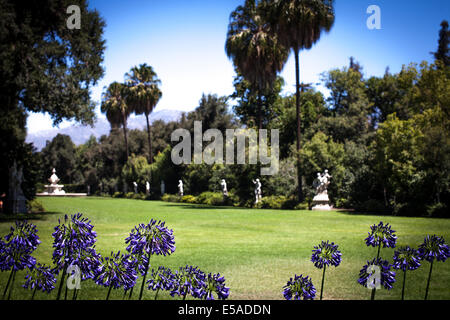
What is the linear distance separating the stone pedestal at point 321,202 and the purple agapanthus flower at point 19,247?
831 inches

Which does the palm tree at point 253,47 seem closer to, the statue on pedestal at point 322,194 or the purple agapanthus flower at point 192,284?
the statue on pedestal at point 322,194

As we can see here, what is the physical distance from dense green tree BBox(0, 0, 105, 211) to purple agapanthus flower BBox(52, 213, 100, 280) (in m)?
13.6

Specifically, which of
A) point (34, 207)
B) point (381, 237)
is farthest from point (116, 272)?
point (34, 207)

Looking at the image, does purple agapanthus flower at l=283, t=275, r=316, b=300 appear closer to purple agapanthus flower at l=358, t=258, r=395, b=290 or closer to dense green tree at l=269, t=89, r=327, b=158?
purple agapanthus flower at l=358, t=258, r=395, b=290

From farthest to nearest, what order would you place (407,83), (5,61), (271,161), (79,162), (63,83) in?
1. (79,162)
2. (407,83)
3. (271,161)
4. (63,83)
5. (5,61)

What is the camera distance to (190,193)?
36156mm

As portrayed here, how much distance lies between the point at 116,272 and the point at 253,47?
26.6m

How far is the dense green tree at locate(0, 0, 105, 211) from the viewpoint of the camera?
14.8 m

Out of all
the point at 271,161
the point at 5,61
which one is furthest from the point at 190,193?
the point at 5,61

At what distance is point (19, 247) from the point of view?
300 centimetres

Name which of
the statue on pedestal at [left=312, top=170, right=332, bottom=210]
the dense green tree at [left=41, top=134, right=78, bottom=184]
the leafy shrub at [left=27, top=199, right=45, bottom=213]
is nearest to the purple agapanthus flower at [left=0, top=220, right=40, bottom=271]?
the leafy shrub at [left=27, top=199, right=45, bottom=213]

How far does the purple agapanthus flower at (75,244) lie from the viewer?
2869 mm
